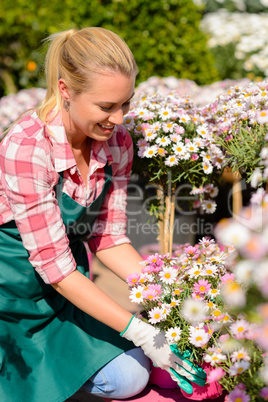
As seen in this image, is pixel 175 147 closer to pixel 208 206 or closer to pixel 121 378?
pixel 208 206

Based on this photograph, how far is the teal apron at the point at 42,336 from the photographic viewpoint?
1.49 metres

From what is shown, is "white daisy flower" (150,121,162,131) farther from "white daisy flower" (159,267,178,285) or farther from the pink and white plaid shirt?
"white daisy flower" (159,267,178,285)

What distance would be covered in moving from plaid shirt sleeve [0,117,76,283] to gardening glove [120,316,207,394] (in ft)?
0.91

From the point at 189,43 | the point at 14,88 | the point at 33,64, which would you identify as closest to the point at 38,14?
the point at 33,64

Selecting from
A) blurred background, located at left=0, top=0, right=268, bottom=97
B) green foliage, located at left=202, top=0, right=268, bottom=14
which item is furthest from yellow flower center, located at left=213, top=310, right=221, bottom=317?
green foliage, located at left=202, top=0, right=268, bottom=14

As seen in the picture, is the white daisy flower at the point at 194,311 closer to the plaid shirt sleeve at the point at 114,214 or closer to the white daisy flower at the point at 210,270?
Result: the white daisy flower at the point at 210,270

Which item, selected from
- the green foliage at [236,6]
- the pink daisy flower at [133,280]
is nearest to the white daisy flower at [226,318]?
the pink daisy flower at [133,280]

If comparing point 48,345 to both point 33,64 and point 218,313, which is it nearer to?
point 218,313

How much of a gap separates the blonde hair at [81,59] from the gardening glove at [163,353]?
74 cm

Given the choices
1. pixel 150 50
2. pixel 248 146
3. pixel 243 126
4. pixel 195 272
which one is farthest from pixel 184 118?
pixel 150 50

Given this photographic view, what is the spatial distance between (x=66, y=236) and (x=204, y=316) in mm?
497

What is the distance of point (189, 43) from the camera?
3643mm

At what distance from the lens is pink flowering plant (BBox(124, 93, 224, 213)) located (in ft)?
5.75

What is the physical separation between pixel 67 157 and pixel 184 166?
0.49 m
